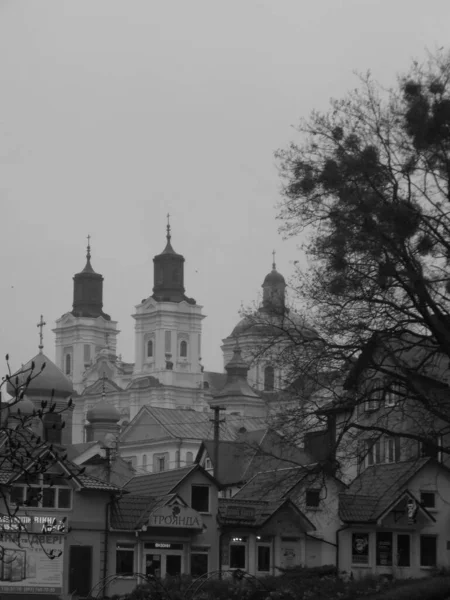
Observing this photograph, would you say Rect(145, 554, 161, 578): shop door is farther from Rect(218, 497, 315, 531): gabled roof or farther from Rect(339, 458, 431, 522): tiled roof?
Rect(339, 458, 431, 522): tiled roof

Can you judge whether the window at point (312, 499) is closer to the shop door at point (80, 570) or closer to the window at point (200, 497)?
the window at point (200, 497)

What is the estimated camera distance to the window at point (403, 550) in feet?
183

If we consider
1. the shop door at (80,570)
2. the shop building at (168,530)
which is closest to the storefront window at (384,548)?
the shop building at (168,530)

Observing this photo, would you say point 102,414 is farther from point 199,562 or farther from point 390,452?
point 199,562

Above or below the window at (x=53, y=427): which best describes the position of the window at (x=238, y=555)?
below

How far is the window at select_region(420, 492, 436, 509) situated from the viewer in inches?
2222

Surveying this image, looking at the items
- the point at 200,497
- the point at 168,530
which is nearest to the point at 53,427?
the point at 168,530

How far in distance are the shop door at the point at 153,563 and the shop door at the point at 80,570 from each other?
7.63 ft

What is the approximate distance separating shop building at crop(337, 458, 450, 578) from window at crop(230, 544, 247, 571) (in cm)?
376

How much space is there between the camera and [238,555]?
55.2 meters

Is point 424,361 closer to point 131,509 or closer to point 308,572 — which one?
point 308,572

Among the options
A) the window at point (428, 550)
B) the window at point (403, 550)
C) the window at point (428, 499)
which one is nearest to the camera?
the window at point (403, 550)

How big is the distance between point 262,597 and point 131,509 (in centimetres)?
1280

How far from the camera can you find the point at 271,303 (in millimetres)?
34156
